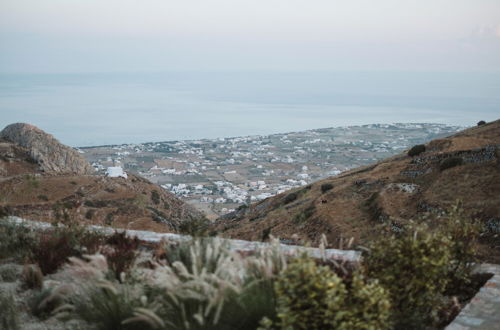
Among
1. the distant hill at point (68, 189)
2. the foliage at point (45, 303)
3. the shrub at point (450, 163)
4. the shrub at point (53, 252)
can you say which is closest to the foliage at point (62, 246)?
the shrub at point (53, 252)

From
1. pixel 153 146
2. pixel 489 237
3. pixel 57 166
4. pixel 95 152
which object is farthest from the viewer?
pixel 153 146

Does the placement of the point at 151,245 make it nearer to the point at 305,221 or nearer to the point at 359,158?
the point at 305,221

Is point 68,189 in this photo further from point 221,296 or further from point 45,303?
point 221,296

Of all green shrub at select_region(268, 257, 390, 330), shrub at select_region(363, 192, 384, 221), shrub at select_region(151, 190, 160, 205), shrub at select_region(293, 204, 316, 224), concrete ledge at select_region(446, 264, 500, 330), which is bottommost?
shrub at select_region(151, 190, 160, 205)

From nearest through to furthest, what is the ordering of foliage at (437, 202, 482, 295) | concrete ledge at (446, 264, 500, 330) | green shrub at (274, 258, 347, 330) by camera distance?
1. green shrub at (274, 258, 347, 330)
2. concrete ledge at (446, 264, 500, 330)
3. foliage at (437, 202, 482, 295)

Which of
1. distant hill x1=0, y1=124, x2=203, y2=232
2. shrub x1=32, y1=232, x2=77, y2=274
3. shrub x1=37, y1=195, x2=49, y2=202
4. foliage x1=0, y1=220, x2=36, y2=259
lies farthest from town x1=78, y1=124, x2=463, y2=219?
shrub x1=32, y1=232, x2=77, y2=274

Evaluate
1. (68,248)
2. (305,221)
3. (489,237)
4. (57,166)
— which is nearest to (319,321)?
(68,248)

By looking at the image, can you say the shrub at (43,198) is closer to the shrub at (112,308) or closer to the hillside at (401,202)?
the hillside at (401,202)

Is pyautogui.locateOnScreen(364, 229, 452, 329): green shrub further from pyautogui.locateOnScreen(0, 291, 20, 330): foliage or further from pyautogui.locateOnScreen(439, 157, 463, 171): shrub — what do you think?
pyautogui.locateOnScreen(439, 157, 463, 171): shrub

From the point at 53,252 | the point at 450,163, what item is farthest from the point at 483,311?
the point at 450,163
